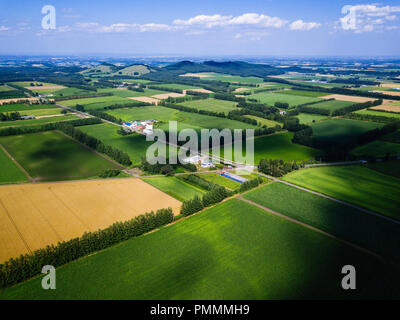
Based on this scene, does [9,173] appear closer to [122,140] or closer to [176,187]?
[122,140]

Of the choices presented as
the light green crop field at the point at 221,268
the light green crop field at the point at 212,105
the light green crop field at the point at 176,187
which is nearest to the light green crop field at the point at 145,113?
the light green crop field at the point at 212,105

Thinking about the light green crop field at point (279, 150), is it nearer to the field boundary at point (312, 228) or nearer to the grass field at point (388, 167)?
the grass field at point (388, 167)

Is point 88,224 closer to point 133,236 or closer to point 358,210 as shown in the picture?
point 133,236

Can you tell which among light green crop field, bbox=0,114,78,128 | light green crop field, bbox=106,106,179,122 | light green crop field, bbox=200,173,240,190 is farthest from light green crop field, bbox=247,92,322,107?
light green crop field, bbox=0,114,78,128

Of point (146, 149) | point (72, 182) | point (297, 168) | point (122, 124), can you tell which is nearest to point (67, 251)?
point (72, 182)

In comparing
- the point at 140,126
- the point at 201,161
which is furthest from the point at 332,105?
the point at 201,161

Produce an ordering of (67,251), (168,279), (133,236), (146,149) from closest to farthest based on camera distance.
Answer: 1. (168,279)
2. (67,251)
3. (133,236)
4. (146,149)

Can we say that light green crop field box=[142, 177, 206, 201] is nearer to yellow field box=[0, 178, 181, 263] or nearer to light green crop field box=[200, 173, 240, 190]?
yellow field box=[0, 178, 181, 263]
